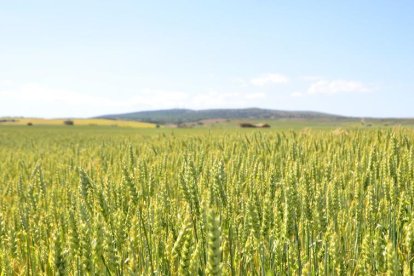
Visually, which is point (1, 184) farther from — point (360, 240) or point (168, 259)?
point (360, 240)

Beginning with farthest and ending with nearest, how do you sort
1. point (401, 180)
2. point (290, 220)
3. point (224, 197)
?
point (401, 180) < point (224, 197) < point (290, 220)

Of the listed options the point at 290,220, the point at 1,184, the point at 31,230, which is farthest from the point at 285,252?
the point at 1,184

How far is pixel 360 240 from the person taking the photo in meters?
2.71

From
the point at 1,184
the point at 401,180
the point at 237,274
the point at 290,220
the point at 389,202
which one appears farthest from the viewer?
the point at 1,184

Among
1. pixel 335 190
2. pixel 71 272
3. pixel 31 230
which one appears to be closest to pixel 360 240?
pixel 335 190

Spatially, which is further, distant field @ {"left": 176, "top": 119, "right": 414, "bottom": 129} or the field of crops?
distant field @ {"left": 176, "top": 119, "right": 414, "bottom": 129}

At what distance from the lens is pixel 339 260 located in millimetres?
1936

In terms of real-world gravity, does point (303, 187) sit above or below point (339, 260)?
above

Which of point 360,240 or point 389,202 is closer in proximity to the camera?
point 360,240

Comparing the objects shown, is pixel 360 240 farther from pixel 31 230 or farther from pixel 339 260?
pixel 31 230

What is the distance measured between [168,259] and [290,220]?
71 centimetres

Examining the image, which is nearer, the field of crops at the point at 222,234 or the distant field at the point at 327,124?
the field of crops at the point at 222,234

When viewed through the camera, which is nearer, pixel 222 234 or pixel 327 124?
pixel 222 234

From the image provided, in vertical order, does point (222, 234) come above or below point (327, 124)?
below
